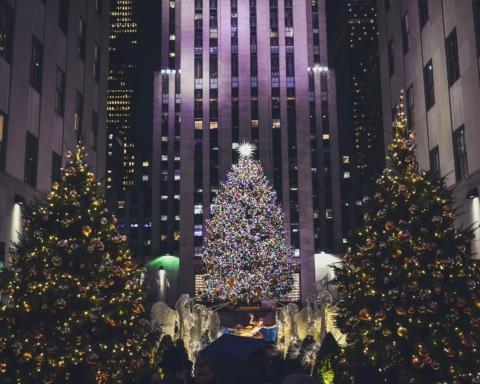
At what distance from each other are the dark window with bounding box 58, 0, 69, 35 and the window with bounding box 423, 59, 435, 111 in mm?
17802

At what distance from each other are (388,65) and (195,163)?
44858 mm

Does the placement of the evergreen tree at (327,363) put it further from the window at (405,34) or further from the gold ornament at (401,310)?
the window at (405,34)

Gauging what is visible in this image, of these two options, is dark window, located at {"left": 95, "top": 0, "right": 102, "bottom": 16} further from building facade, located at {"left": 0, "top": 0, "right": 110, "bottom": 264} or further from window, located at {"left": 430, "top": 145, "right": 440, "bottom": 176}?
window, located at {"left": 430, "top": 145, "right": 440, "bottom": 176}

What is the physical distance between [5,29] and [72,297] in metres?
14.1

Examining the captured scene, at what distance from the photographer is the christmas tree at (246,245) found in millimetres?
47094

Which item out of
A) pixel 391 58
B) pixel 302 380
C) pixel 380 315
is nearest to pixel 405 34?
pixel 391 58

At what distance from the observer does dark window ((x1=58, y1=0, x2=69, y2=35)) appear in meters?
27.1

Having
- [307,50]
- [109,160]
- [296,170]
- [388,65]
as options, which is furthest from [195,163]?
[109,160]

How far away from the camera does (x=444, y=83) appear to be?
75.4 feet

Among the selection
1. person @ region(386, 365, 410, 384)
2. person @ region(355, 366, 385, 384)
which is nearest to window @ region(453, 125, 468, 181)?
person @ region(386, 365, 410, 384)

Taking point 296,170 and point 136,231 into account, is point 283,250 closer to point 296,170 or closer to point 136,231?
point 296,170

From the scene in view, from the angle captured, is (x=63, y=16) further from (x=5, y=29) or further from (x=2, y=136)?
(x=2, y=136)

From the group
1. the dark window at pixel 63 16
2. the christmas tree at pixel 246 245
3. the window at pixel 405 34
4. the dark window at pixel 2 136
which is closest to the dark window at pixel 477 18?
the window at pixel 405 34

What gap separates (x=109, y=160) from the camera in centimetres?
18688
